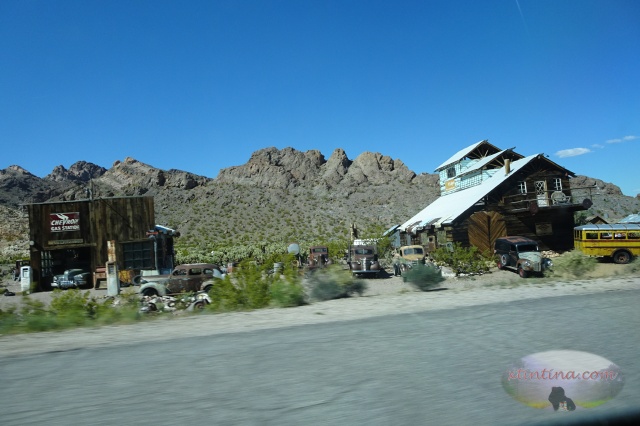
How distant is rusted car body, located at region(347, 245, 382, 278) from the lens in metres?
28.5

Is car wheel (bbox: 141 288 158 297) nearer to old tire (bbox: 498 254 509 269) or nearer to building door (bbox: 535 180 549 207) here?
old tire (bbox: 498 254 509 269)

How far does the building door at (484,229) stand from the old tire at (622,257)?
8.50m

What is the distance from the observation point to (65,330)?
8.85m

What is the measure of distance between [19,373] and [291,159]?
135 m

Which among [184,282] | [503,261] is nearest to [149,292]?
[184,282]

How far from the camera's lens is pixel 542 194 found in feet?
117

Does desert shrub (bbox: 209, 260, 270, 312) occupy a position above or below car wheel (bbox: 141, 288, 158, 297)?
above

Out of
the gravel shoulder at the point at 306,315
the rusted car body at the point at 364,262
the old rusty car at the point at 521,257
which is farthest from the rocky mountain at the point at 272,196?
the gravel shoulder at the point at 306,315

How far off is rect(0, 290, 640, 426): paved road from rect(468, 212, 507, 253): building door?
26.3 metres

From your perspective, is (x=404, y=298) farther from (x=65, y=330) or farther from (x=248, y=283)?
(x=65, y=330)

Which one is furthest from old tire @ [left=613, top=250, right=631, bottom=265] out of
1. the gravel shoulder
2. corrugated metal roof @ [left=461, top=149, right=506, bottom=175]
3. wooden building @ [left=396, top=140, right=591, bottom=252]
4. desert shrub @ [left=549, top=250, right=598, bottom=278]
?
corrugated metal roof @ [left=461, top=149, right=506, bottom=175]

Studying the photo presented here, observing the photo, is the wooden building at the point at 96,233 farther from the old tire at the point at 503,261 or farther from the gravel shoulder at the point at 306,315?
the gravel shoulder at the point at 306,315

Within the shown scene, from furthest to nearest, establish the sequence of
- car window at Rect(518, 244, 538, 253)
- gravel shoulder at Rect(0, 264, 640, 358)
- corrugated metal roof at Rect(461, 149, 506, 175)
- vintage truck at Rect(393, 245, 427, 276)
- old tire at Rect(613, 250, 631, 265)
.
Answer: corrugated metal roof at Rect(461, 149, 506, 175) → vintage truck at Rect(393, 245, 427, 276) → old tire at Rect(613, 250, 631, 265) → car window at Rect(518, 244, 538, 253) → gravel shoulder at Rect(0, 264, 640, 358)

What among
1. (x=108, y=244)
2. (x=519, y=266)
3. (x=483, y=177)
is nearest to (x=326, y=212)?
(x=483, y=177)
